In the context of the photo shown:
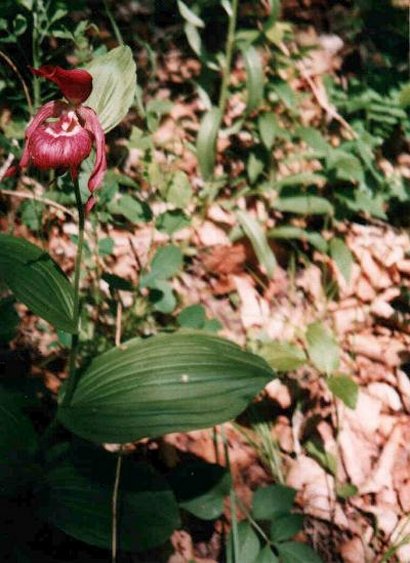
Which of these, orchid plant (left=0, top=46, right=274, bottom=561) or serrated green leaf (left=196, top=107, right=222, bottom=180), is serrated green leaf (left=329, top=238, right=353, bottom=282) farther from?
orchid plant (left=0, top=46, right=274, bottom=561)

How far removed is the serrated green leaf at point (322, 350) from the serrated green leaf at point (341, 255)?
38 centimetres

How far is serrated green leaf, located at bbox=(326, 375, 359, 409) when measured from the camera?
5.21ft

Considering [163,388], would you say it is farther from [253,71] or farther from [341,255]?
[253,71]

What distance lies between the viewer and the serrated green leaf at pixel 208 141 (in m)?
2.11

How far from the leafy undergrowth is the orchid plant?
0.23ft

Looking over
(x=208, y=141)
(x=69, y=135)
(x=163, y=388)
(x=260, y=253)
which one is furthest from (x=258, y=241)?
(x=69, y=135)

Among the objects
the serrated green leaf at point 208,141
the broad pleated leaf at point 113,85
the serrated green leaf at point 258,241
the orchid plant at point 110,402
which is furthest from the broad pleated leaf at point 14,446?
the serrated green leaf at point 208,141

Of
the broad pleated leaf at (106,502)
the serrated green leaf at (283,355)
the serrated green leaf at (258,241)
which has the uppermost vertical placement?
the serrated green leaf at (258,241)

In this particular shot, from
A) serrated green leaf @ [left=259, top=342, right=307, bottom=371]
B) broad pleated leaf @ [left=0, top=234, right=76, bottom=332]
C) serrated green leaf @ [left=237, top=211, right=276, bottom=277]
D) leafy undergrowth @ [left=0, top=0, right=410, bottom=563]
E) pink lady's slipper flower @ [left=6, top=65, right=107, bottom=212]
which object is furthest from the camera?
serrated green leaf @ [left=237, top=211, right=276, bottom=277]

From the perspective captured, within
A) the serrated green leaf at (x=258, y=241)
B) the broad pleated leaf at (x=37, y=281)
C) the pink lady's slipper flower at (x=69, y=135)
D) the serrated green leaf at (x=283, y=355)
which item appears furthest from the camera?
the serrated green leaf at (x=258, y=241)

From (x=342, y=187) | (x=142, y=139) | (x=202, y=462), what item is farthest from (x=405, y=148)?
(x=202, y=462)

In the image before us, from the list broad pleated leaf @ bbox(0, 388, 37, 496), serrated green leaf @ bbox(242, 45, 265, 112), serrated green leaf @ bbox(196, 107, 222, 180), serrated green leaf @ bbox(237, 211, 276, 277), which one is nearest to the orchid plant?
broad pleated leaf @ bbox(0, 388, 37, 496)

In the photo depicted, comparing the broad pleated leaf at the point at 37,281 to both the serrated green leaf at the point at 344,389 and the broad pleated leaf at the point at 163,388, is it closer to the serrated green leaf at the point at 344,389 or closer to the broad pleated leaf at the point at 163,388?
the broad pleated leaf at the point at 163,388

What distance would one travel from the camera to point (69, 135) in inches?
41.4
